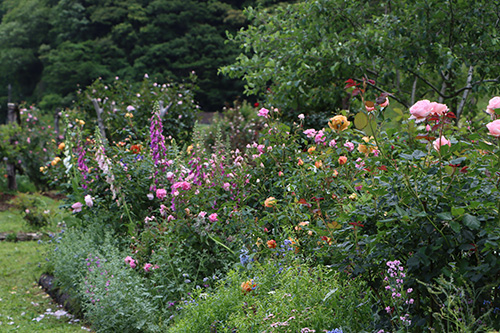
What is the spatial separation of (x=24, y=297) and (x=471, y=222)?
14.9 feet

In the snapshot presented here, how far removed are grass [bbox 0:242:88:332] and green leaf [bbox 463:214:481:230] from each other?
3.08 m

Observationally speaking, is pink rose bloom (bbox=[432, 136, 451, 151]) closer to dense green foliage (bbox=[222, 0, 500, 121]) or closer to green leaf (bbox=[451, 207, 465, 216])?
green leaf (bbox=[451, 207, 465, 216])

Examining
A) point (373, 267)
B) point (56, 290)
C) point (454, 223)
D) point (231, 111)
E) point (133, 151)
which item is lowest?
point (231, 111)

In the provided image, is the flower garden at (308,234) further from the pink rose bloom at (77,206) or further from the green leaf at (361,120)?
the pink rose bloom at (77,206)

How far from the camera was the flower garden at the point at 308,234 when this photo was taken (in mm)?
1960

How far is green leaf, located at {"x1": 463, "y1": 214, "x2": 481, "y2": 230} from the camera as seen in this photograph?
5.94 feet

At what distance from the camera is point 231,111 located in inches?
482

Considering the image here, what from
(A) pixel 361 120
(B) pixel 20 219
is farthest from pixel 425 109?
(B) pixel 20 219

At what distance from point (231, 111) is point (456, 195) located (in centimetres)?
1048

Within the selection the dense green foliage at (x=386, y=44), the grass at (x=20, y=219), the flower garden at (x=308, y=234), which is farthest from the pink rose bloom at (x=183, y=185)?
the grass at (x=20, y=219)

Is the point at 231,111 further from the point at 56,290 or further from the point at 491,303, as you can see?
the point at 491,303

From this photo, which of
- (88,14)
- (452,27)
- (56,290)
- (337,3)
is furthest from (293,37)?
(88,14)

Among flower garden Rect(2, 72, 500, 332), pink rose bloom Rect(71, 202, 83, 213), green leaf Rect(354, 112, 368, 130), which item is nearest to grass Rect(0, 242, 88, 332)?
flower garden Rect(2, 72, 500, 332)

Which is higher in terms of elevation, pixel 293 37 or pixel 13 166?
pixel 293 37
